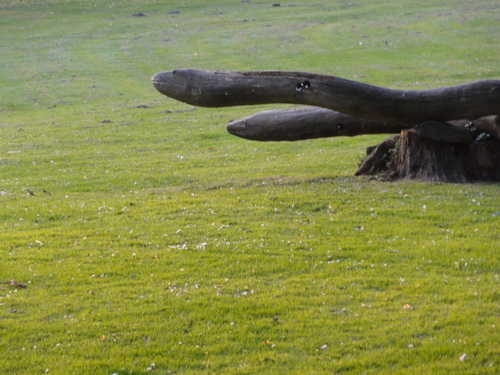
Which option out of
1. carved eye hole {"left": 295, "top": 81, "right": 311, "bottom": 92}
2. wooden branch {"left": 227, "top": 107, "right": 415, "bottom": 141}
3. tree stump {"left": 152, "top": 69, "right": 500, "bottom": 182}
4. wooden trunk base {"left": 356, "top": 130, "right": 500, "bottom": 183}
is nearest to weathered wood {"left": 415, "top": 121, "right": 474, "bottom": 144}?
tree stump {"left": 152, "top": 69, "right": 500, "bottom": 182}

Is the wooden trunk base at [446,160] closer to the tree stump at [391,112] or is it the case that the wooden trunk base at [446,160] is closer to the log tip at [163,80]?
the tree stump at [391,112]

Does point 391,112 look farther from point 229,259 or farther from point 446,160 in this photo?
point 229,259

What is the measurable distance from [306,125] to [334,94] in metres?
2.08

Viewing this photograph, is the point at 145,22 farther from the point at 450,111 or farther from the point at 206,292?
the point at 206,292

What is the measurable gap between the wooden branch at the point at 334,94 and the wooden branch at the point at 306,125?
1211mm

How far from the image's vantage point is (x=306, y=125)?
45.9ft

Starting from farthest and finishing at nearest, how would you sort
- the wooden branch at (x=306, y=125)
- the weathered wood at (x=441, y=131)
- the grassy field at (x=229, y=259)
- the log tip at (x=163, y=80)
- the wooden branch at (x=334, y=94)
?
the wooden branch at (x=306, y=125)
the weathered wood at (x=441, y=131)
the log tip at (x=163, y=80)
the wooden branch at (x=334, y=94)
the grassy field at (x=229, y=259)

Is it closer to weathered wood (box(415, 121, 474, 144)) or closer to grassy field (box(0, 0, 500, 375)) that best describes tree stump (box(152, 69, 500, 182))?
weathered wood (box(415, 121, 474, 144))

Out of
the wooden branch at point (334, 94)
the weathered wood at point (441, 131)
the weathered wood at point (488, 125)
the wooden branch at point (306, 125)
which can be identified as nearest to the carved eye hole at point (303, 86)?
the wooden branch at point (334, 94)

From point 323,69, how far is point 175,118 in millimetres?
12398

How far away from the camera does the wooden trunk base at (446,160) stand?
1309 cm

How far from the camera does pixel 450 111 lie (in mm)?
12312

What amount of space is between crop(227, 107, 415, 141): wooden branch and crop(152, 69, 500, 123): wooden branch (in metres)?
1.21

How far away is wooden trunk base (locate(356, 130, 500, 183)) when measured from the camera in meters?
13.1
